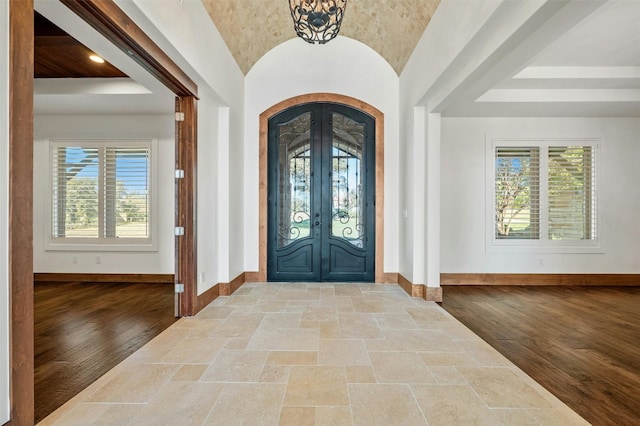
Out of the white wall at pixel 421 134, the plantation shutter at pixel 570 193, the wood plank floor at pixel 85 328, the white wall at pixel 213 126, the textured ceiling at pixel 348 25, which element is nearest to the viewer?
the wood plank floor at pixel 85 328

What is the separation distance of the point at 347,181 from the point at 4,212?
14.3 ft

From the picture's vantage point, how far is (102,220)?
5602 millimetres

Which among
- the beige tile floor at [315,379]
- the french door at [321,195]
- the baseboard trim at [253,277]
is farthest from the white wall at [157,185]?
the beige tile floor at [315,379]

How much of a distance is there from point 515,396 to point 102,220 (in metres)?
6.05

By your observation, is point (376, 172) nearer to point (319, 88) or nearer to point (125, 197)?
point (319, 88)

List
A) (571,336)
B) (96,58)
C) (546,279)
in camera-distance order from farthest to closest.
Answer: (546,279), (96,58), (571,336)

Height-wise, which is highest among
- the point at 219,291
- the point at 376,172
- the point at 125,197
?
the point at 376,172

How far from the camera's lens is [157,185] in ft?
18.4

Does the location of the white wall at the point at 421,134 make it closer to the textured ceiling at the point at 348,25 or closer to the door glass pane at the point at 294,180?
the textured ceiling at the point at 348,25

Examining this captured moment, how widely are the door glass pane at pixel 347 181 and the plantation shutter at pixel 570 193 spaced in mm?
3204

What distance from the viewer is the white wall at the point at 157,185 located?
5562mm

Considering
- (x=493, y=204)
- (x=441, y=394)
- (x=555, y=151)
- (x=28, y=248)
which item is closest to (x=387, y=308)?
(x=441, y=394)

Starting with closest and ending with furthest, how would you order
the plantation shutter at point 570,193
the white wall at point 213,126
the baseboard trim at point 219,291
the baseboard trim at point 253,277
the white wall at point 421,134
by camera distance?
the white wall at point 213,126, the white wall at point 421,134, the baseboard trim at point 219,291, the baseboard trim at point 253,277, the plantation shutter at point 570,193

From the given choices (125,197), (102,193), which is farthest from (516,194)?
(102,193)
